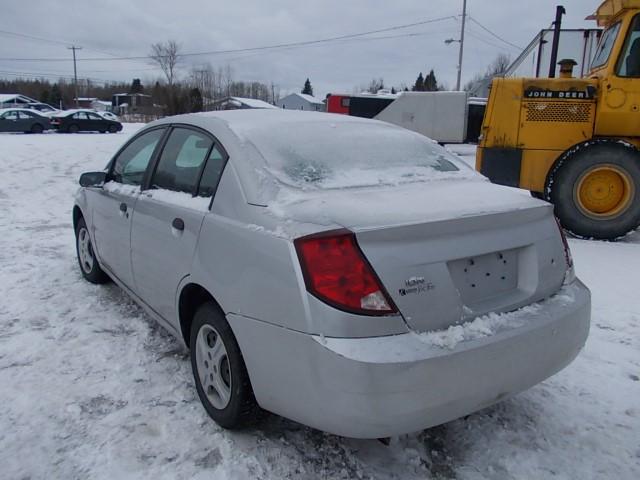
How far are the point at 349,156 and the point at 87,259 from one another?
317 cm

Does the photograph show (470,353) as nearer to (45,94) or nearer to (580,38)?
(580,38)

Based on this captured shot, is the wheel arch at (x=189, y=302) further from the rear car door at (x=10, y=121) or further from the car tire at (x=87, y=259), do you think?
the rear car door at (x=10, y=121)

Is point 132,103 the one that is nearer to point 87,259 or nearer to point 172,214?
point 87,259

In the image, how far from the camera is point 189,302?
9.49ft

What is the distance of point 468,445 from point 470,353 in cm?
76

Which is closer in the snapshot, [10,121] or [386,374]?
[386,374]

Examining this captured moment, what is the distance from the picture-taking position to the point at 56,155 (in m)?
15.3

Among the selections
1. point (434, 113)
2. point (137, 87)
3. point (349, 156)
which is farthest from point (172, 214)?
point (137, 87)

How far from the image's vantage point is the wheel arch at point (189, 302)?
2731 mm

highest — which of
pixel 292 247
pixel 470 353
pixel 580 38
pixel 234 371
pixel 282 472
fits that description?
pixel 580 38

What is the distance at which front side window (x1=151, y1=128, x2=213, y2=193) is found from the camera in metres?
2.96

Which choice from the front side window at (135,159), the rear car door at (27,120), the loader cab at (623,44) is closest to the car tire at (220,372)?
the front side window at (135,159)

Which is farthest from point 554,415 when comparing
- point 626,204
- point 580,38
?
point 580,38

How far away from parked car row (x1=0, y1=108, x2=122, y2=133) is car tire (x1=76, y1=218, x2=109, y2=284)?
27854mm
